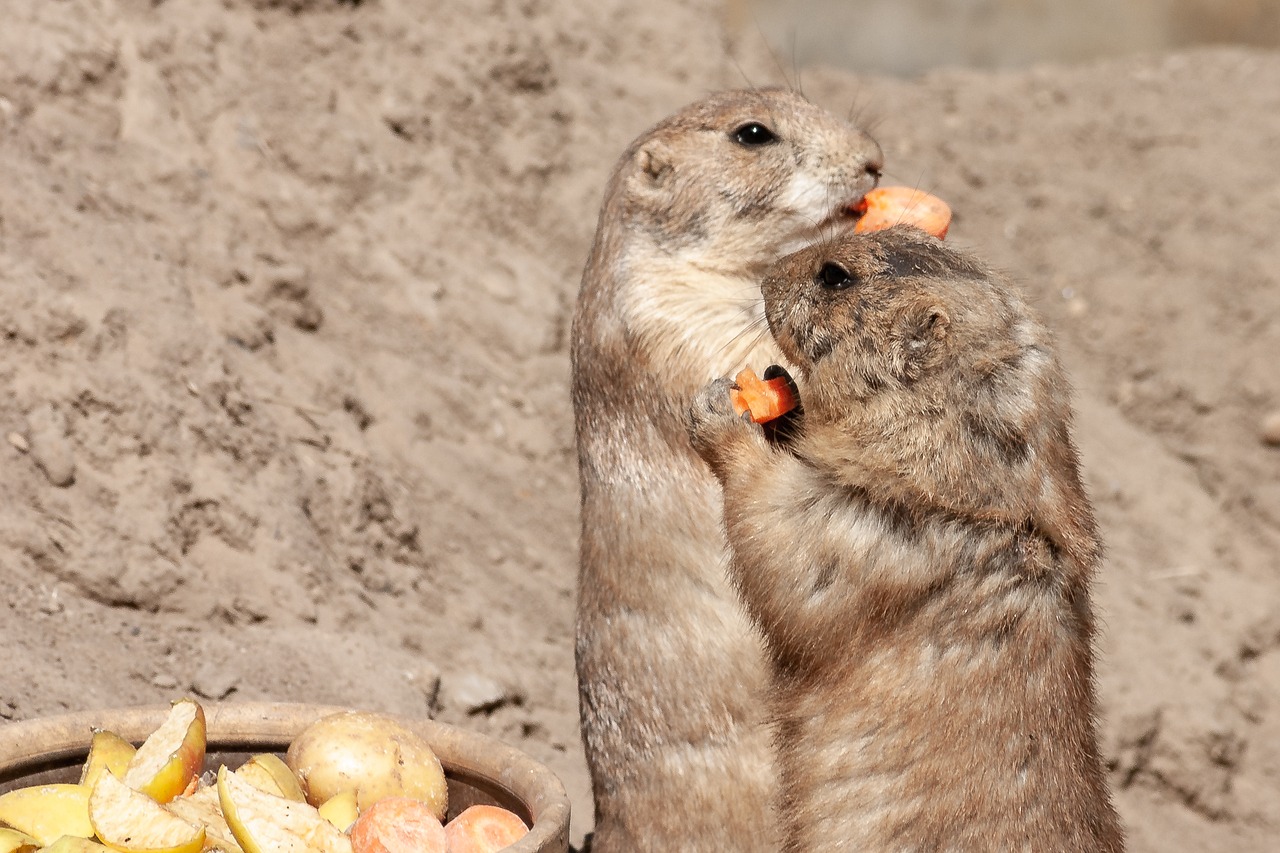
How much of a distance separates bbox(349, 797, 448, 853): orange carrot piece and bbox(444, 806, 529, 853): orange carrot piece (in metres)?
0.05

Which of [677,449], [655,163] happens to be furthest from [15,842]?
[655,163]

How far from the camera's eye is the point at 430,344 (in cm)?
806

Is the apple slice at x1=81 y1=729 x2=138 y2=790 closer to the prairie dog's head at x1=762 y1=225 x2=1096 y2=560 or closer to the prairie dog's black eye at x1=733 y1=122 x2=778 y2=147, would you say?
the prairie dog's head at x1=762 y1=225 x2=1096 y2=560

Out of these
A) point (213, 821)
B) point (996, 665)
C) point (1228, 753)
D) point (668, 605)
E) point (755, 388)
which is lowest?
point (1228, 753)

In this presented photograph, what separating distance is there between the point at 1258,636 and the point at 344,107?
6427 millimetres

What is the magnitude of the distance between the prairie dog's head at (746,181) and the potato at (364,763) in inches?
79.0

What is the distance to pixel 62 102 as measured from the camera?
7.16 metres

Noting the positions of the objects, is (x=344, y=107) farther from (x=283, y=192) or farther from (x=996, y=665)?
(x=996, y=665)

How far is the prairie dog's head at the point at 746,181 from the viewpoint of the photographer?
505 cm

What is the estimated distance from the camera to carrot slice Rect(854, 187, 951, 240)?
199 inches

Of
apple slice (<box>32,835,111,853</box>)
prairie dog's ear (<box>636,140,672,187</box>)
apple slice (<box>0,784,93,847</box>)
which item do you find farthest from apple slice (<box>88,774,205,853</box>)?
prairie dog's ear (<box>636,140,672,187</box>)

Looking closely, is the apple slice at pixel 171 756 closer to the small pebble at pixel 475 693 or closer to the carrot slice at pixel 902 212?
the small pebble at pixel 475 693

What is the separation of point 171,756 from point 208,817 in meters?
0.18

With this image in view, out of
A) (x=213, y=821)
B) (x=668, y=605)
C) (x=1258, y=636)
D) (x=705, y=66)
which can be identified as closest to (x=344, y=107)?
(x=705, y=66)
